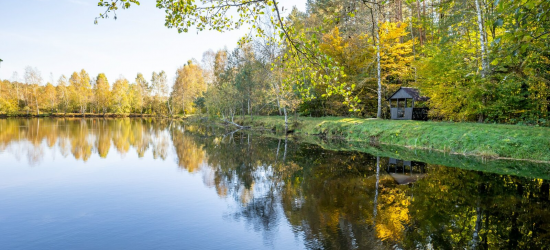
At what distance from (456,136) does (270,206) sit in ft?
36.8

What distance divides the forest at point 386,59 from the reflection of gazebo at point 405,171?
157 inches

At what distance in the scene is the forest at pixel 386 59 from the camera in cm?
371

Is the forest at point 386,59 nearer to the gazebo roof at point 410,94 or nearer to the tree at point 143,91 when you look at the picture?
the gazebo roof at point 410,94

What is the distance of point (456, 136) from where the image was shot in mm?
14578

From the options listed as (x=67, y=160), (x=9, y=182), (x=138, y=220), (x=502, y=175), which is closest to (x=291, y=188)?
(x=138, y=220)

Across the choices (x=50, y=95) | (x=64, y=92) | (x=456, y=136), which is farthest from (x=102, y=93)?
(x=456, y=136)

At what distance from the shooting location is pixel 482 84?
15617 millimetres

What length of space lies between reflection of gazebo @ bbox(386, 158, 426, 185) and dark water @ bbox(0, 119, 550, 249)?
72 mm

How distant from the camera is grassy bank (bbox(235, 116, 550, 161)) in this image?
12.2 meters

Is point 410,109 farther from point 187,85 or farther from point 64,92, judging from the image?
point 64,92

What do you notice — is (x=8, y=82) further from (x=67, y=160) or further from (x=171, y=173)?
(x=171, y=173)

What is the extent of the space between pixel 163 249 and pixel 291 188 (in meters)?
4.58

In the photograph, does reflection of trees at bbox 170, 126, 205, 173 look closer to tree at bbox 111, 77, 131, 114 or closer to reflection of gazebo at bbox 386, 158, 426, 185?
reflection of gazebo at bbox 386, 158, 426, 185

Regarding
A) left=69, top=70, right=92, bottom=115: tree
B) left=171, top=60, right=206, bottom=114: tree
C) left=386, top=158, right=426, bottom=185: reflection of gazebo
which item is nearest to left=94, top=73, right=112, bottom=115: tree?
left=69, top=70, right=92, bottom=115: tree
